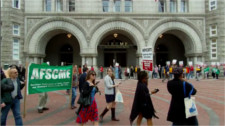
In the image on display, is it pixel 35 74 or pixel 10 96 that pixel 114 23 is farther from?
pixel 10 96

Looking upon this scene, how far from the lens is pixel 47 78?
7.36 metres

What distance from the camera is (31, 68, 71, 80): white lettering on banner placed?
700 centimetres

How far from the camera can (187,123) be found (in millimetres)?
3850

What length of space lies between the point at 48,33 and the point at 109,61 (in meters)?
9.74

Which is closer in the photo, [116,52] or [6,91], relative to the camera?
[6,91]

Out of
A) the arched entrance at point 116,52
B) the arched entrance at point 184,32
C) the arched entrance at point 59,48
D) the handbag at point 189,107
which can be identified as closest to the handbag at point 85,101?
the handbag at point 189,107

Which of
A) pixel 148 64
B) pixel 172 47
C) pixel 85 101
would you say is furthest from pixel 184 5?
pixel 85 101

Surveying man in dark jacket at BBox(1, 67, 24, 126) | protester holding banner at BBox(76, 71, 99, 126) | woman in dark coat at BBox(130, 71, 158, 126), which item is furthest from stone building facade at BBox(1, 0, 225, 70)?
woman in dark coat at BBox(130, 71, 158, 126)

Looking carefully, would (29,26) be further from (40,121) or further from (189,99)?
(189,99)

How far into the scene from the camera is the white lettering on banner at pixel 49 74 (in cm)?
700

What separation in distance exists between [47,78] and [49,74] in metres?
0.18

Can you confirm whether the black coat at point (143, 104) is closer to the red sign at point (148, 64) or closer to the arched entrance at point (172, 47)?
the red sign at point (148, 64)

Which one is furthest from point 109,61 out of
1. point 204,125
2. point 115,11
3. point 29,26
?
point 204,125

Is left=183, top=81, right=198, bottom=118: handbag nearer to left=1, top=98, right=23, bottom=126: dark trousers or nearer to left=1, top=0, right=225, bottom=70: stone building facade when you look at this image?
left=1, top=98, right=23, bottom=126: dark trousers
